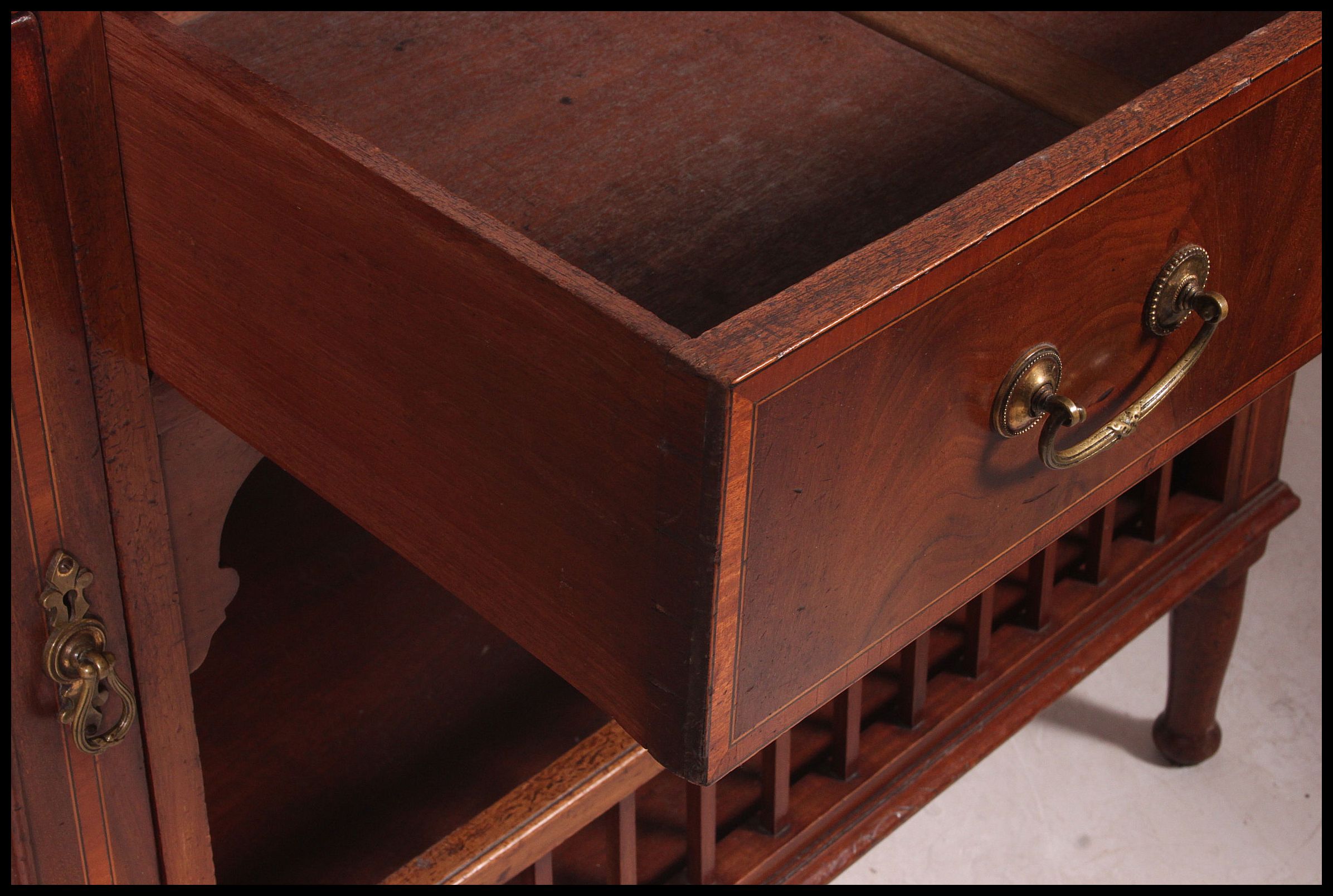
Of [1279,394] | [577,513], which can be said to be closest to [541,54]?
[577,513]

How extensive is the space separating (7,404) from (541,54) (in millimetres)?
337

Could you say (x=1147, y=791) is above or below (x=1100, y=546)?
below

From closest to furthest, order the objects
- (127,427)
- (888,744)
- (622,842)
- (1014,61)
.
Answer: (127,427) → (1014,61) → (622,842) → (888,744)

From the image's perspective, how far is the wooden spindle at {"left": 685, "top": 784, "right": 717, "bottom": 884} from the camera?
1011 millimetres

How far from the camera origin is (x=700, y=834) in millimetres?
1030

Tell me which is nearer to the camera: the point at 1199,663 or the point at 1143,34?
the point at 1143,34

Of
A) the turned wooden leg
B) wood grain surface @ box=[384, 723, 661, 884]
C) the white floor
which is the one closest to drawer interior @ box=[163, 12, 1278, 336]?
wood grain surface @ box=[384, 723, 661, 884]

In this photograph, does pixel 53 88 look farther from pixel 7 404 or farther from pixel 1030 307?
pixel 1030 307

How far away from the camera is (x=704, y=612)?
52cm

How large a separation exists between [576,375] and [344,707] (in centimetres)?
63

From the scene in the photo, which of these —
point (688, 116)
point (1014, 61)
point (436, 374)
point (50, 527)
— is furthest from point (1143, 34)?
point (50, 527)

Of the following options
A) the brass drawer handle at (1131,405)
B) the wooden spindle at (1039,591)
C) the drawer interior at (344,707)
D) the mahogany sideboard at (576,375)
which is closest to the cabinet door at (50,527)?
the mahogany sideboard at (576,375)

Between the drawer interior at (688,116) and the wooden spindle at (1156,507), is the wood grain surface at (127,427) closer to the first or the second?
the drawer interior at (688,116)

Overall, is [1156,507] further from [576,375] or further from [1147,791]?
[576,375]
